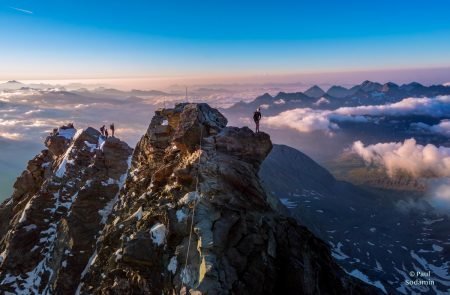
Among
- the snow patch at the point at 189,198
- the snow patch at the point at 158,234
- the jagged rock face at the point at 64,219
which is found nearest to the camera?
the snow patch at the point at 158,234

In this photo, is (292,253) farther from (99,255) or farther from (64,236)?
(64,236)

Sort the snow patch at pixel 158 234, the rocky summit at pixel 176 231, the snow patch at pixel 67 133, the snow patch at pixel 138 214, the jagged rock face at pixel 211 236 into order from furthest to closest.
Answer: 1. the snow patch at pixel 67 133
2. the snow patch at pixel 138 214
3. the snow patch at pixel 158 234
4. the rocky summit at pixel 176 231
5. the jagged rock face at pixel 211 236

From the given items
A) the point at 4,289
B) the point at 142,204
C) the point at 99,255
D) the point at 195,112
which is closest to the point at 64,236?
the point at 4,289

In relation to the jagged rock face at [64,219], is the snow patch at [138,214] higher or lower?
higher

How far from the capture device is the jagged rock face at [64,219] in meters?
76.0

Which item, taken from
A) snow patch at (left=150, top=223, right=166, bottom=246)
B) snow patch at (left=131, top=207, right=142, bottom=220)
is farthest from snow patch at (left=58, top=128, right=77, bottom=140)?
snow patch at (left=150, top=223, right=166, bottom=246)

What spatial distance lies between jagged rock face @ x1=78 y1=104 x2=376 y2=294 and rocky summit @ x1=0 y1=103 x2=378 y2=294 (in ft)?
0.47

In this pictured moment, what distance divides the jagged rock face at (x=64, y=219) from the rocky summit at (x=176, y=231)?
0.25 metres

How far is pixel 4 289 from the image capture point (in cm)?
7594

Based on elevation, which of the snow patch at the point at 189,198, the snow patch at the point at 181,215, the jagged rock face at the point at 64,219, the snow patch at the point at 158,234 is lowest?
the jagged rock face at the point at 64,219

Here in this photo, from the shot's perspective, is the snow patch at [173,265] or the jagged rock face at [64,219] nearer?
the snow patch at [173,265]

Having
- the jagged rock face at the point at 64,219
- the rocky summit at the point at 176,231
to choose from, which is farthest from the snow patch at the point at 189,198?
the jagged rock face at the point at 64,219

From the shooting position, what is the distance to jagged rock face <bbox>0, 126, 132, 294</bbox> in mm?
76000

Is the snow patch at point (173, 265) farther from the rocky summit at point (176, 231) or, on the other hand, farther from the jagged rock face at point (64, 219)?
the jagged rock face at point (64, 219)
